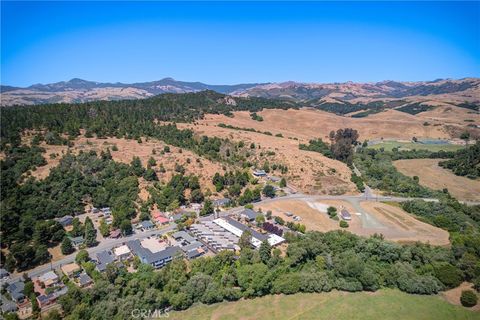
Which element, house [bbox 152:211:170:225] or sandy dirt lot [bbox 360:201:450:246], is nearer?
sandy dirt lot [bbox 360:201:450:246]

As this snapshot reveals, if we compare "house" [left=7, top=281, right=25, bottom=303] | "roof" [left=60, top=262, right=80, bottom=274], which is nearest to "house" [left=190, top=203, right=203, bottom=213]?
"roof" [left=60, top=262, right=80, bottom=274]

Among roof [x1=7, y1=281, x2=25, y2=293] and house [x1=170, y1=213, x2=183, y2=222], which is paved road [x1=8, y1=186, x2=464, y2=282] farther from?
roof [x1=7, y1=281, x2=25, y2=293]

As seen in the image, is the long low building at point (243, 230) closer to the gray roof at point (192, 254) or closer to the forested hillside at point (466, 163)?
the gray roof at point (192, 254)

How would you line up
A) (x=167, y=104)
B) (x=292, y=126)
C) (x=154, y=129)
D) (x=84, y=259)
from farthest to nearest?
(x=292, y=126), (x=167, y=104), (x=154, y=129), (x=84, y=259)

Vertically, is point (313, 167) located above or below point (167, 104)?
below

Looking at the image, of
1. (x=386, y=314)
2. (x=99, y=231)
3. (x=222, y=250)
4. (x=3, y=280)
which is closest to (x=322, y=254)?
(x=386, y=314)

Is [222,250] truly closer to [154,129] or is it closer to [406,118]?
[154,129]
